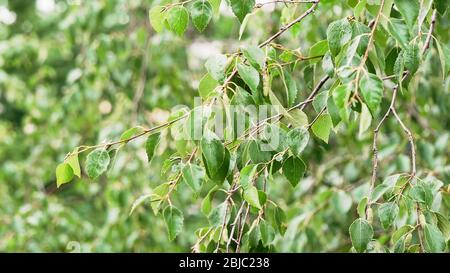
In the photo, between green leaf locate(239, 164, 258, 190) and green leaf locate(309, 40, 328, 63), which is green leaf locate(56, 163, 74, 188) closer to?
green leaf locate(239, 164, 258, 190)

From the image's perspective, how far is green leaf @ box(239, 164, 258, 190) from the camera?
1.15m

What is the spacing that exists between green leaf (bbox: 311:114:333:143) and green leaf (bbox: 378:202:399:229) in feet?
0.48

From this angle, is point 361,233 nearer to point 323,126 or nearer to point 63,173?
point 323,126

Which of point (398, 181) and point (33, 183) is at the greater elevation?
point (33, 183)

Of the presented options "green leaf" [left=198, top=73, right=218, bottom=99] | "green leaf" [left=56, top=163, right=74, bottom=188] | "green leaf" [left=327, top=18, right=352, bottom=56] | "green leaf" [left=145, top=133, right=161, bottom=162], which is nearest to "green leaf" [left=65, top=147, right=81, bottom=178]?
"green leaf" [left=56, top=163, right=74, bottom=188]

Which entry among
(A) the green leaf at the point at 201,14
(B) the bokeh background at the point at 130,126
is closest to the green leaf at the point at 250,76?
(A) the green leaf at the point at 201,14

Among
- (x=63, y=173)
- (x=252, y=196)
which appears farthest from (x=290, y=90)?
(x=63, y=173)

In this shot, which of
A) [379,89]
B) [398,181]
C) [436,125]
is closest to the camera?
[379,89]

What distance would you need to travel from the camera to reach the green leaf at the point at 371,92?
923 millimetres

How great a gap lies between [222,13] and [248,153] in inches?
81.8

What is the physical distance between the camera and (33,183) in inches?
144

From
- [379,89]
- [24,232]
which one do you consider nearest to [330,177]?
[24,232]

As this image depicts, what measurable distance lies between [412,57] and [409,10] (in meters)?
0.09
